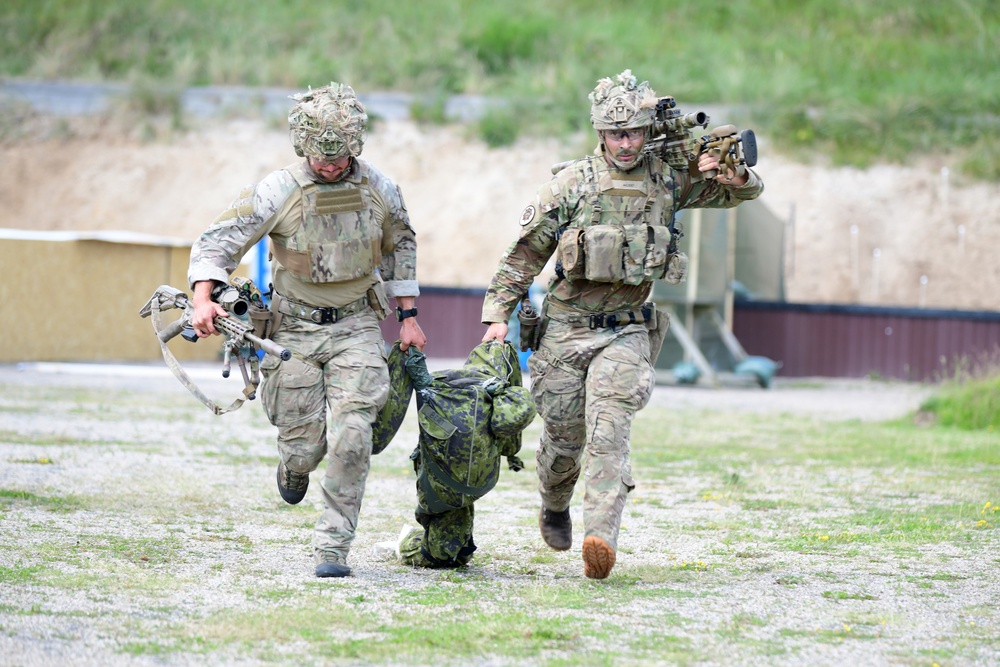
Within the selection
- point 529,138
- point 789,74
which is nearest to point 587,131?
point 529,138

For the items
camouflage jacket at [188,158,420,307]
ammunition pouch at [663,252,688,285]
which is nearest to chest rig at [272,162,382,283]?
camouflage jacket at [188,158,420,307]

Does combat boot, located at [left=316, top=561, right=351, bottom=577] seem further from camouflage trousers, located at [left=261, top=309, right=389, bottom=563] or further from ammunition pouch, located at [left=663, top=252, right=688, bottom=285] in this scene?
ammunition pouch, located at [left=663, top=252, right=688, bottom=285]

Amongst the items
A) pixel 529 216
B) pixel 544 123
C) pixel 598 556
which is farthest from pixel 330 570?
→ pixel 544 123

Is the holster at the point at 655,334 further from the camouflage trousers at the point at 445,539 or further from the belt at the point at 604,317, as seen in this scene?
the camouflage trousers at the point at 445,539

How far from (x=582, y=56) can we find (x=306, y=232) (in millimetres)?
33625

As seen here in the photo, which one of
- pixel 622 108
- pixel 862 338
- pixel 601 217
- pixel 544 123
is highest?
pixel 544 123

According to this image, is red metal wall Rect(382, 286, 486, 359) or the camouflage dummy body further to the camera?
red metal wall Rect(382, 286, 486, 359)

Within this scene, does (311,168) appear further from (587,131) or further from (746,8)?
(746,8)

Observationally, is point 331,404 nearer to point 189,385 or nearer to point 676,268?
point 189,385

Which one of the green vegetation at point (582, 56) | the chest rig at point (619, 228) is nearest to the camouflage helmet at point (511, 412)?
the chest rig at point (619, 228)

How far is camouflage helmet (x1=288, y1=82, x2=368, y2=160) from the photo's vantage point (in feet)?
20.4

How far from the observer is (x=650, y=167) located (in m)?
6.67

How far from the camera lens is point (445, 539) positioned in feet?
21.5

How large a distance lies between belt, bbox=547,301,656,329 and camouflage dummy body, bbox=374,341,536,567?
13.7 inches
